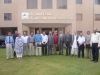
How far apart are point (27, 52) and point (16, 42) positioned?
6.08 ft

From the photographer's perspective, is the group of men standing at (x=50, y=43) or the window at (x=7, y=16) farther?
the window at (x=7, y=16)

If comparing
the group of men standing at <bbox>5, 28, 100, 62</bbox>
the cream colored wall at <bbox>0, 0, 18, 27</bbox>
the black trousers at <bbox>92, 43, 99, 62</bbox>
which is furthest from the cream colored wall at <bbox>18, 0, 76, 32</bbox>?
the black trousers at <bbox>92, 43, 99, 62</bbox>

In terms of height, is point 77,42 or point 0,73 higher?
point 77,42

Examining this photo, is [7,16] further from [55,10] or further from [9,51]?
[9,51]

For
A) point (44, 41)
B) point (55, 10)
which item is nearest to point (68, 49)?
point (44, 41)

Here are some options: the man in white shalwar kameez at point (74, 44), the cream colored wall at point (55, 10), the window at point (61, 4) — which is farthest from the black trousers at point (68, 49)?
the window at point (61, 4)

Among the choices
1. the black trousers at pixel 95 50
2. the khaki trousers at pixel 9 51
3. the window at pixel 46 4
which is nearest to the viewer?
the black trousers at pixel 95 50

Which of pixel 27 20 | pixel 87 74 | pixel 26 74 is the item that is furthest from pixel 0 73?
Answer: pixel 27 20

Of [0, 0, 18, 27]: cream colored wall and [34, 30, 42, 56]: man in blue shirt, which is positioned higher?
[0, 0, 18, 27]: cream colored wall

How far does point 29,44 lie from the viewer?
13.9 metres

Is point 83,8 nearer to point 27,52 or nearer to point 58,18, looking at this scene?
point 58,18

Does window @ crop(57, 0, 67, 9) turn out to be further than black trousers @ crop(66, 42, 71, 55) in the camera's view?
Yes

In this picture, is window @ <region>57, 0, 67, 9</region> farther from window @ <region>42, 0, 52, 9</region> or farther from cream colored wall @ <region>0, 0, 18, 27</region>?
cream colored wall @ <region>0, 0, 18, 27</region>

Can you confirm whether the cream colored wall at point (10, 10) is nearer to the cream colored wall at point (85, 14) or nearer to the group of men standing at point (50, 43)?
the cream colored wall at point (85, 14)
